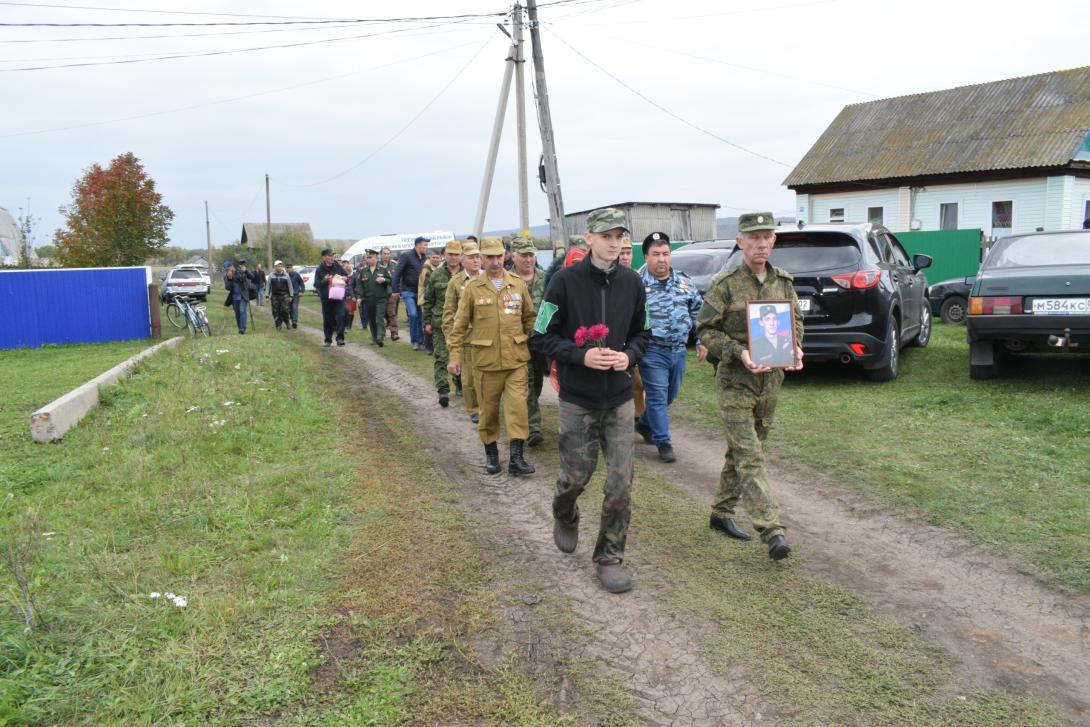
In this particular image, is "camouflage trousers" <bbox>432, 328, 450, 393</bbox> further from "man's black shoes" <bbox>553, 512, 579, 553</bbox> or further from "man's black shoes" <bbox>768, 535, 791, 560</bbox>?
"man's black shoes" <bbox>768, 535, 791, 560</bbox>

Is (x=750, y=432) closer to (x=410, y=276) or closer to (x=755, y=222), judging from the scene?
(x=755, y=222)

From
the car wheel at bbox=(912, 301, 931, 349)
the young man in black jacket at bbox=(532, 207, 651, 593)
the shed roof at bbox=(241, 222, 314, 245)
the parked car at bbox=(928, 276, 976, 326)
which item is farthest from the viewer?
the shed roof at bbox=(241, 222, 314, 245)

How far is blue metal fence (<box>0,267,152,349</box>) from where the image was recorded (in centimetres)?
1683

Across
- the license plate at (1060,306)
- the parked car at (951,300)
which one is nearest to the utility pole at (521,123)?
the parked car at (951,300)

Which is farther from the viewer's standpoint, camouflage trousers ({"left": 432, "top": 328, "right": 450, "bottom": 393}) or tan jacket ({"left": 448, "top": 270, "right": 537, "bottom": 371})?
camouflage trousers ({"left": 432, "top": 328, "right": 450, "bottom": 393})

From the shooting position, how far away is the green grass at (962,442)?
16.6 feet

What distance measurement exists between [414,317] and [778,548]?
439 inches

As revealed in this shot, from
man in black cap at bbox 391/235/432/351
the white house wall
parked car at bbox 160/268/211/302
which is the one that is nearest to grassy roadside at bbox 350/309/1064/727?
man in black cap at bbox 391/235/432/351

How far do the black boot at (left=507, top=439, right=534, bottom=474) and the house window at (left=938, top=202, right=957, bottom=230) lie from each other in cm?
2677

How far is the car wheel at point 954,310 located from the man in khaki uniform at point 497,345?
11.4m

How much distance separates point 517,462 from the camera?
650cm

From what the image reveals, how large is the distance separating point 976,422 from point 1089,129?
23.7 meters

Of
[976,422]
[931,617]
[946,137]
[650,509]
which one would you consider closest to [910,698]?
[931,617]

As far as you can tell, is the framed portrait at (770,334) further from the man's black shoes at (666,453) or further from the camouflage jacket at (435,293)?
the camouflage jacket at (435,293)
